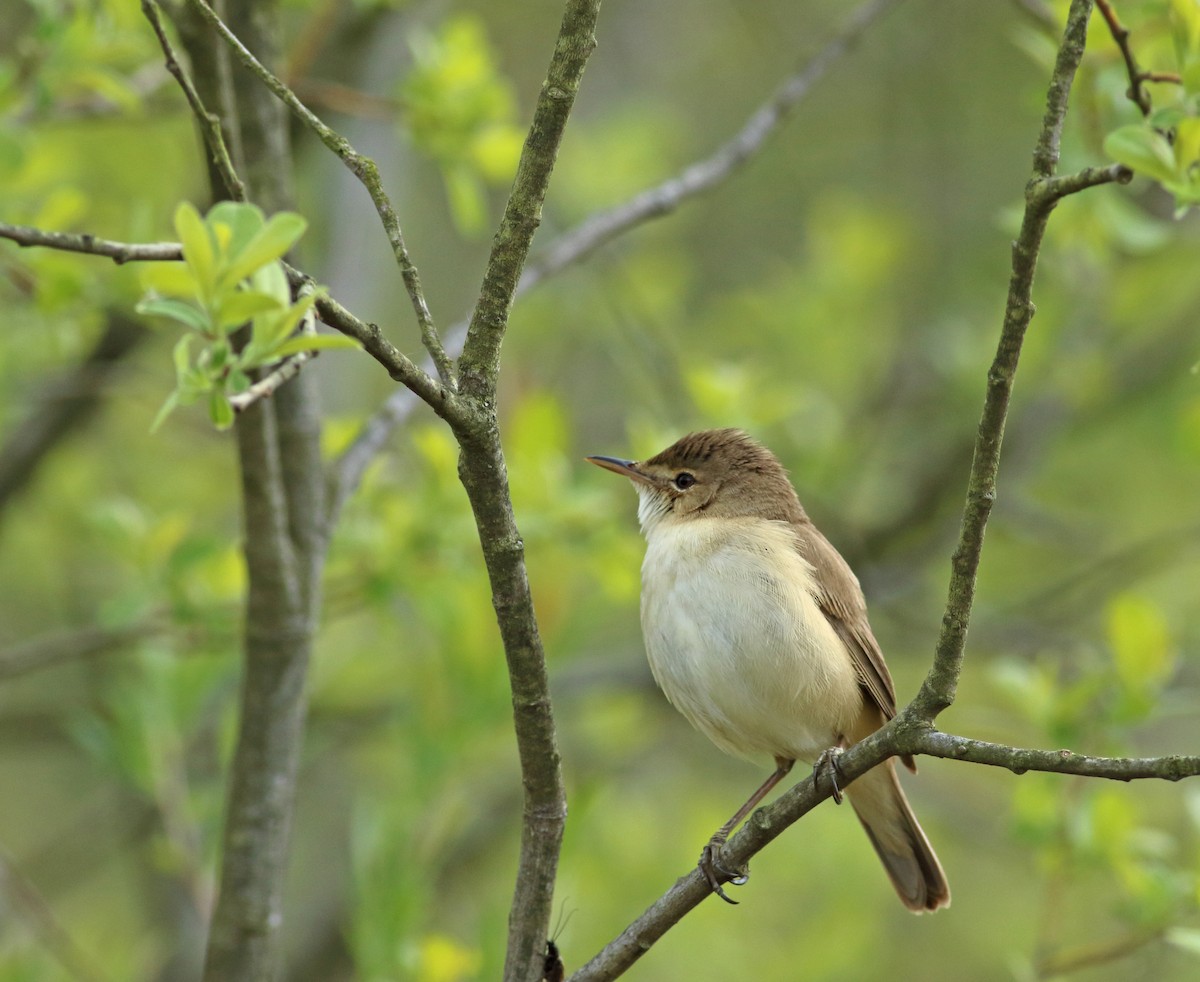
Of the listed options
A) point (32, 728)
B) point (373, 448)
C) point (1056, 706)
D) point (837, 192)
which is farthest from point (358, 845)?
point (837, 192)

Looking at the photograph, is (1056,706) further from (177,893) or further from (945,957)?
(945,957)

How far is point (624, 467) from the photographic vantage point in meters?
4.91

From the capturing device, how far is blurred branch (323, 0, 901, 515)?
4.02m

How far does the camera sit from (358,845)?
4.38 metres

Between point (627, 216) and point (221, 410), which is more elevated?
point (627, 216)

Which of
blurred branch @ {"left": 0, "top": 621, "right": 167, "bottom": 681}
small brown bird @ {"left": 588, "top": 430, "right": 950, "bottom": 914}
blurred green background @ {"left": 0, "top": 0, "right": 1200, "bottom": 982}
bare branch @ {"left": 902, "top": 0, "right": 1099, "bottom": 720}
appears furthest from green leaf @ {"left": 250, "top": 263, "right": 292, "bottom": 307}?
blurred branch @ {"left": 0, "top": 621, "right": 167, "bottom": 681}

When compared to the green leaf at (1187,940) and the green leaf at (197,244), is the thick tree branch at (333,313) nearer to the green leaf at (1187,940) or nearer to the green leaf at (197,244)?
the green leaf at (197,244)

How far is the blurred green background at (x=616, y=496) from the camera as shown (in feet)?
15.0

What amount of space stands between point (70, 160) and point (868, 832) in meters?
4.13

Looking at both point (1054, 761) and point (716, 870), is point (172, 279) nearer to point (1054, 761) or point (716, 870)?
point (1054, 761)

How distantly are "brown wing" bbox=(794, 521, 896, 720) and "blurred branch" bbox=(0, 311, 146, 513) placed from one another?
10.2ft

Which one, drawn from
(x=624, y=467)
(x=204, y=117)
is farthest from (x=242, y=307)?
(x=624, y=467)

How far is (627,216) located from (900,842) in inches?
91.5

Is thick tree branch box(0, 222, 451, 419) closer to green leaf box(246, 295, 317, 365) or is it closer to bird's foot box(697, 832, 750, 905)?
green leaf box(246, 295, 317, 365)
